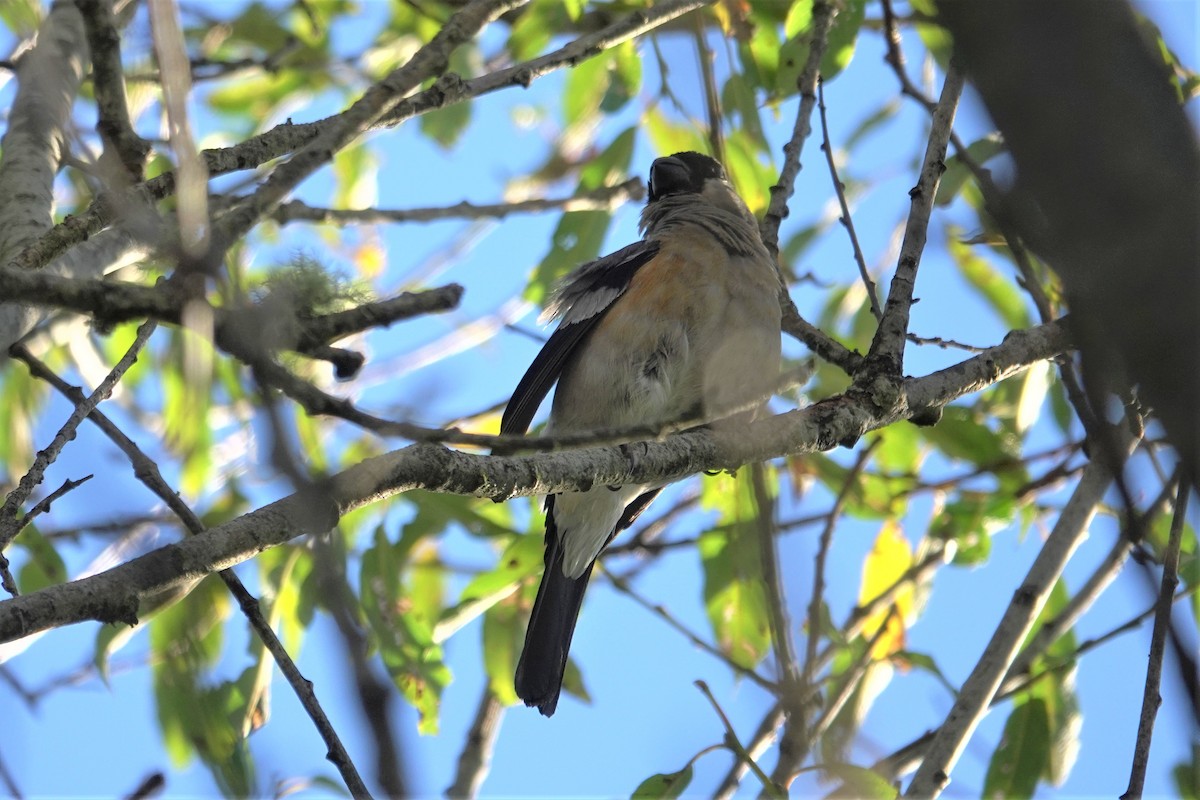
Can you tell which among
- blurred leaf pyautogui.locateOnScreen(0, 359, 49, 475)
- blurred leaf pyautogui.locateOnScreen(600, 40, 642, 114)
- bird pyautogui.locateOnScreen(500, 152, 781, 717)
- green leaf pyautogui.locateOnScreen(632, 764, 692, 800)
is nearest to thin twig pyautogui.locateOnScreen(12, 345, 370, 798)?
green leaf pyautogui.locateOnScreen(632, 764, 692, 800)

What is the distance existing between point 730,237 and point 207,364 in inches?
152

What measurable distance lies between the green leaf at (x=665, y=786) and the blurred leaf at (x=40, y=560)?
1846 mm

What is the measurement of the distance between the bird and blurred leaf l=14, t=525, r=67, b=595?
5.35 feet

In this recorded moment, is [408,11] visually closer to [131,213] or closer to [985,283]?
[985,283]

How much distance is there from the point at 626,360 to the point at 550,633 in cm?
109

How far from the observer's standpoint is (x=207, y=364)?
1289 millimetres

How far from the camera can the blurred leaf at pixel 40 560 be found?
141 inches

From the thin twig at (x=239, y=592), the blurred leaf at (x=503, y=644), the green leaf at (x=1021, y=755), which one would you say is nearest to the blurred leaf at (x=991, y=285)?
the green leaf at (x=1021, y=755)

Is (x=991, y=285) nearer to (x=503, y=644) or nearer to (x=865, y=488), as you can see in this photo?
(x=865, y=488)

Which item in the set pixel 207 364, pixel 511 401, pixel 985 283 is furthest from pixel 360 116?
pixel 985 283

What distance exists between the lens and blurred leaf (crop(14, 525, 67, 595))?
3572 millimetres

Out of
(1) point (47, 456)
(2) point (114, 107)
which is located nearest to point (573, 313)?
(2) point (114, 107)

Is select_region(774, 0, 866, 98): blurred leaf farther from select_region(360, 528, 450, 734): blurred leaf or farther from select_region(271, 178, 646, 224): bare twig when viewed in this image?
select_region(360, 528, 450, 734): blurred leaf

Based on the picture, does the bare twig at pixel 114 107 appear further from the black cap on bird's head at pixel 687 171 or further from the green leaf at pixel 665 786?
the black cap on bird's head at pixel 687 171
